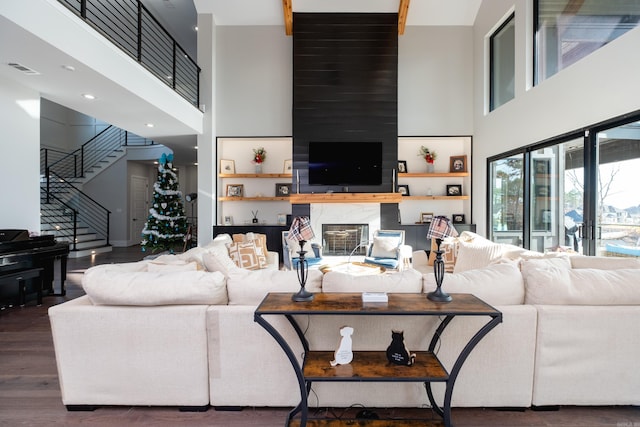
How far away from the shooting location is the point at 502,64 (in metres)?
5.79

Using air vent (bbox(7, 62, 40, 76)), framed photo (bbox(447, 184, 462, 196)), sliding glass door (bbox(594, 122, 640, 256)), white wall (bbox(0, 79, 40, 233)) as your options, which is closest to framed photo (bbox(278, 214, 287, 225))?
framed photo (bbox(447, 184, 462, 196))

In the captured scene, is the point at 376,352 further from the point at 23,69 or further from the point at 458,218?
the point at 458,218

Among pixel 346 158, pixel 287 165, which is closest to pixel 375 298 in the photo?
pixel 346 158

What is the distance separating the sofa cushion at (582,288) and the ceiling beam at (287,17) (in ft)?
19.9

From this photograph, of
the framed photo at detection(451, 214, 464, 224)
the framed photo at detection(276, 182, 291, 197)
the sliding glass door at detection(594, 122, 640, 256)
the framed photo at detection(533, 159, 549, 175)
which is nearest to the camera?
the sliding glass door at detection(594, 122, 640, 256)

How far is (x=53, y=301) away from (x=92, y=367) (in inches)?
129

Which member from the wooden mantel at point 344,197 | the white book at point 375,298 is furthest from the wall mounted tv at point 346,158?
the white book at point 375,298

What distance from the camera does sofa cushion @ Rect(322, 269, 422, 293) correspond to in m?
2.02

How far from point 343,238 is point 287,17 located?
14.2ft

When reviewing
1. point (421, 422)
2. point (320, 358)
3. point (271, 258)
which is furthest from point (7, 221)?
point (421, 422)

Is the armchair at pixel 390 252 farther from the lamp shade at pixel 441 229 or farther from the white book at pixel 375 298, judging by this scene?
the white book at pixel 375 298

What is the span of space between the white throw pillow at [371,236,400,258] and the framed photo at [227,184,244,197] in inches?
123

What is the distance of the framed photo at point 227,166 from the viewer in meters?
6.76

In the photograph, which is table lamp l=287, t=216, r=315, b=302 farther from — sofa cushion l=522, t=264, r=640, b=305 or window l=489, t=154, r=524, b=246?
window l=489, t=154, r=524, b=246
